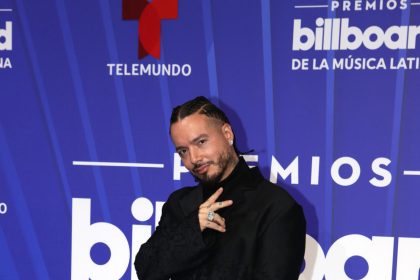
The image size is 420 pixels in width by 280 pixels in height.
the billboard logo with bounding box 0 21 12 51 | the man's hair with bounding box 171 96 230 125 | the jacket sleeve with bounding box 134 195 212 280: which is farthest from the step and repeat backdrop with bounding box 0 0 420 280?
the jacket sleeve with bounding box 134 195 212 280

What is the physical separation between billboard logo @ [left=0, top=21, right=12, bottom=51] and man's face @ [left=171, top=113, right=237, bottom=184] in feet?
3.36

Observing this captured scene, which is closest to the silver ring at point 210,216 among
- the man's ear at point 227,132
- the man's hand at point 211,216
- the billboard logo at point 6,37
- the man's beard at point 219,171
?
the man's hand at point 211,216

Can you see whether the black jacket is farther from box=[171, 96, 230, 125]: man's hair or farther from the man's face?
box=[171, 96, 230, 125]: man's hair

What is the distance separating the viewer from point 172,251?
1239mm

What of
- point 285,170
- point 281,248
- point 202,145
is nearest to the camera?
point 281,248

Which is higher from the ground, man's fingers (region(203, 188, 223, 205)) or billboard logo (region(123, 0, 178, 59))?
billboard logo (region(123, 0, 178, 59))

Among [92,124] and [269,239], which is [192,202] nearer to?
[269,239]

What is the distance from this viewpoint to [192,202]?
→ 1382mm

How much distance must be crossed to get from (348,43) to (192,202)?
82 centimetres

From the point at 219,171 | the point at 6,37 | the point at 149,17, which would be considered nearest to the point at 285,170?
the point at 219,171

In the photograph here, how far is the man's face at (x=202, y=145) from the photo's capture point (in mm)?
1282

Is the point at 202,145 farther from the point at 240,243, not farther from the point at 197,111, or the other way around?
the point at 240,243

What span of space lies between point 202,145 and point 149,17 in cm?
77

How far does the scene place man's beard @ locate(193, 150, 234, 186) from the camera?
4.25 feet
